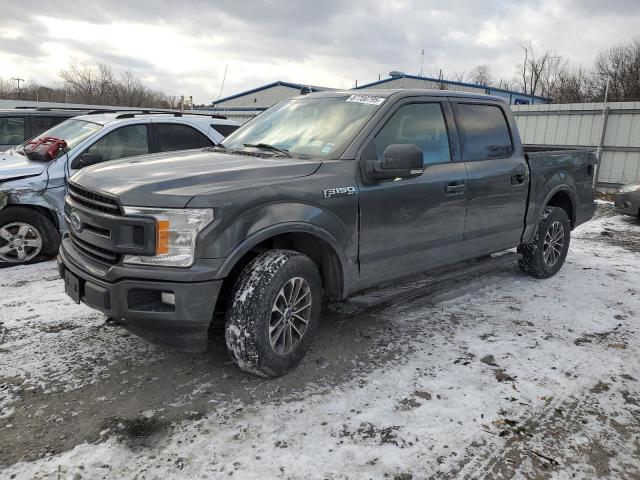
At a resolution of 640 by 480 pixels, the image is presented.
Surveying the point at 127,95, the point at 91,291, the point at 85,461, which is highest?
the point at 127,95

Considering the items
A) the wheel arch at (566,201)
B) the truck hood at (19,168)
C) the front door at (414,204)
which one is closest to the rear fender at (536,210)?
the wheel arch at (566,201)

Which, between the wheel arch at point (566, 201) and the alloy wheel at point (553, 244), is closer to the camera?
the alloy wheel at point (553, 244)

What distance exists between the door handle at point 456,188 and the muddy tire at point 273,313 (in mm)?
1483

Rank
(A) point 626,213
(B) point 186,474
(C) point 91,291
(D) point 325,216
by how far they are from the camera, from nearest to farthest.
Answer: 1. (B) point 186,474
2. (C) point 91,291
3. (D) point 325,216
4. (A) point 626,213

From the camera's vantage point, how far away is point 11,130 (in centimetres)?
889

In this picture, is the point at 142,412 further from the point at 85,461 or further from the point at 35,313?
the point at 35,313

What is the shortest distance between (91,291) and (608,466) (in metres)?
2.98

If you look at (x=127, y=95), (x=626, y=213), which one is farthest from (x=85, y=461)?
(x=127, y=95)

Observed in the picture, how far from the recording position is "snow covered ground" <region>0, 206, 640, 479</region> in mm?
2545

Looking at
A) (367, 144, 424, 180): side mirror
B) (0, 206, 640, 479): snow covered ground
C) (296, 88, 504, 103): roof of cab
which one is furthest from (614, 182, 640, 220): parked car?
(367, 144, 424, 180): side mirror

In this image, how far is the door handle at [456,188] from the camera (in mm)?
4234

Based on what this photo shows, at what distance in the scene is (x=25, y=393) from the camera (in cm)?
308

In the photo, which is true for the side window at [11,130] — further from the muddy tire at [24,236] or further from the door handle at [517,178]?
the door handle at [517,178]

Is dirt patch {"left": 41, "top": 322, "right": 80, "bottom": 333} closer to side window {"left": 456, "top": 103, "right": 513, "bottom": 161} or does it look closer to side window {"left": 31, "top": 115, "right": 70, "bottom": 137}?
side window {"left": 456, "top": 103, "right": 513, "bottom": 161}
